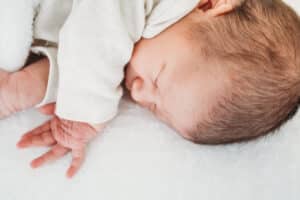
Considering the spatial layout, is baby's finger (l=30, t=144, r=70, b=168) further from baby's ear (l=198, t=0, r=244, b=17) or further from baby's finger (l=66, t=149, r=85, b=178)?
baby's ear (l=198, t=0, r=244, b=17)

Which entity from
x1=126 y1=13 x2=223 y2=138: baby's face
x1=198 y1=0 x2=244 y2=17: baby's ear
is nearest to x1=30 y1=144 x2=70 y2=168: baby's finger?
x1=126 y1=13 x2=223 y2=138: baby's face

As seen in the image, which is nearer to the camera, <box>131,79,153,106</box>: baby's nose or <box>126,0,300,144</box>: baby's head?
<box>126,0,300,144</box>: baby's head

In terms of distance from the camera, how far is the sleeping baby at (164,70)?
0.86 meters

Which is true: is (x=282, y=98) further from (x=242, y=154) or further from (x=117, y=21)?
(x=117, y=21)

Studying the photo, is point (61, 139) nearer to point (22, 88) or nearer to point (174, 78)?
point (22, 88)

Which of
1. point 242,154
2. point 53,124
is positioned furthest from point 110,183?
point 242,154

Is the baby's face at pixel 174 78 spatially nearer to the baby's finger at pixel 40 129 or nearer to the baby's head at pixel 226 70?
the baby's head at pixel 226 70

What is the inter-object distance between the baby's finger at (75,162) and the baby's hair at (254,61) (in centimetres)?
22

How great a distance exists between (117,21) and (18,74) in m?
0.21

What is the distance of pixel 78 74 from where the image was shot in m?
0.92

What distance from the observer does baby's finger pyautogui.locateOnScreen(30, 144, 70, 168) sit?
927 millimetres

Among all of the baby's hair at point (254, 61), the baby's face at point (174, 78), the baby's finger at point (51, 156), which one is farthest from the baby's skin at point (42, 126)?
the baby's hair at point (254, 61)

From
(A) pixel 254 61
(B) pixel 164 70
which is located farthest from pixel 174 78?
(A) pixel 254 61

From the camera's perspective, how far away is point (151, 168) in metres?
0.96
